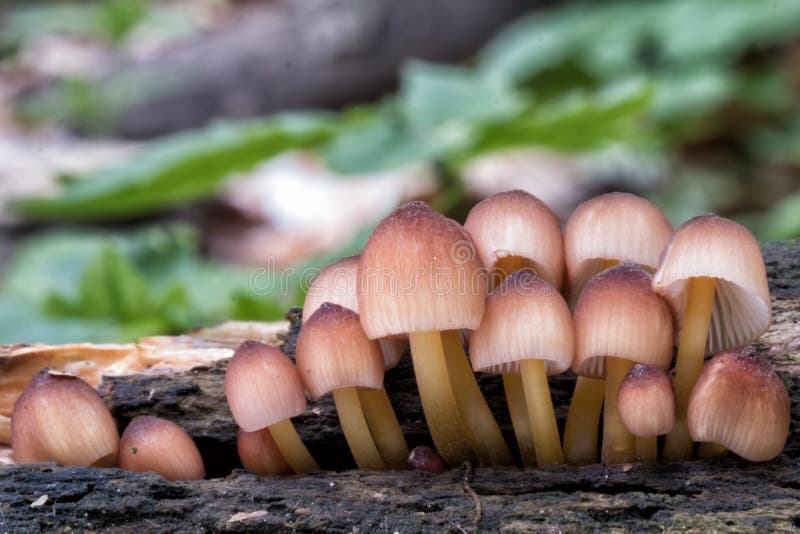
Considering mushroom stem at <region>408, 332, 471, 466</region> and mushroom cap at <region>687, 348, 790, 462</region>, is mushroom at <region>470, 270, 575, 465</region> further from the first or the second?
mushroom cap at <region>687, 348, 790, 462</region>

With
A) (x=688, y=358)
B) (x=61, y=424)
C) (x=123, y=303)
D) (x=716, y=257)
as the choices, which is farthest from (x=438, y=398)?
(x=123, y=303)

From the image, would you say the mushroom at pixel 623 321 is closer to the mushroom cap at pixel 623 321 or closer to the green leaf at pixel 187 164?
the mushroom cap at pixel 623 321

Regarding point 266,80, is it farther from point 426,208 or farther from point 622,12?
point 426,208

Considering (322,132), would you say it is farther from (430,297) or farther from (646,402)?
(646,402)

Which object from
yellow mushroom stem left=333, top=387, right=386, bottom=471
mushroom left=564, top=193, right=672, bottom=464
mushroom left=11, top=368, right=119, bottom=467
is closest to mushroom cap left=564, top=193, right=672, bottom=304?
mushroom left=564, top=193, right=672, bottom=464

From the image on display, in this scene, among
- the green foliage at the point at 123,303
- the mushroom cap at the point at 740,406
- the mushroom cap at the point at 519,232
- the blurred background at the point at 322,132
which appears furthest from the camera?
the blurred background at the point at 322,132

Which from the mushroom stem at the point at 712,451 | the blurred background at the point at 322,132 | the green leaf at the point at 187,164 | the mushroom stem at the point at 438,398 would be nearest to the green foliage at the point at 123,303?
the blurred background at the point at 322,132

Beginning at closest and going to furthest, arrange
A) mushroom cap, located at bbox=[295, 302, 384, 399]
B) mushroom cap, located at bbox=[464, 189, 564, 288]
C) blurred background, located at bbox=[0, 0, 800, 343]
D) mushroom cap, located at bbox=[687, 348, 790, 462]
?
mushroom cap, located at bbox=[687, 348, 790, 462] → mushroom cap, located at bbox=[295, 302, 384, 399] → mushroom cap, located at bbox=[464, 189, 564, 288] → blurred background, located at bbox=[0, 0, 800, 343]
